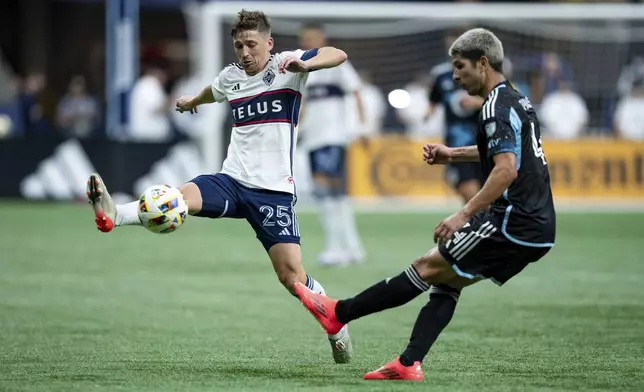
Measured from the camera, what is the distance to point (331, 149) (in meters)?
14.7

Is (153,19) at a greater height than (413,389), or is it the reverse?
(153,19)

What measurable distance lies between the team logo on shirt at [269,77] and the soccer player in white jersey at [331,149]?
6456mm

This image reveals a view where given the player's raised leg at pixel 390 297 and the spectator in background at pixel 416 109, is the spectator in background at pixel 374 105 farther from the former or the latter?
the player's raised leg at pixel 390 297

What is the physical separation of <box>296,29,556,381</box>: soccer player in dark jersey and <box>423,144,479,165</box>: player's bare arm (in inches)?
12.3

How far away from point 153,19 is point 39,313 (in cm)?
2725

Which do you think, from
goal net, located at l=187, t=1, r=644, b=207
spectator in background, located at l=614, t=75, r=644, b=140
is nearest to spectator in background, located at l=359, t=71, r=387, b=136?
goal net, located at l=187, t=1, r=644, b=207

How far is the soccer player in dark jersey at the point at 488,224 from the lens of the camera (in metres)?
6.68

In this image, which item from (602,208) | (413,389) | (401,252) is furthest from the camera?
(602,208)

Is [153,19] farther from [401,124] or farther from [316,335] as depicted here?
[316,335]

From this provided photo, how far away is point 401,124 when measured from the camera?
24.7 metres

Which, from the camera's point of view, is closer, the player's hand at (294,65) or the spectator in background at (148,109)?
the player's hand at (294,65)

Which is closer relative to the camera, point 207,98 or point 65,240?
point 207,98

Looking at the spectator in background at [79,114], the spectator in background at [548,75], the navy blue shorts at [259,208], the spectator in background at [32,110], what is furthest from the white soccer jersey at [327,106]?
the spectator in background at [79,114]

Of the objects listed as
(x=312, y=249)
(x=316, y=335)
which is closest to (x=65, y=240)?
(x=312, y=249)
